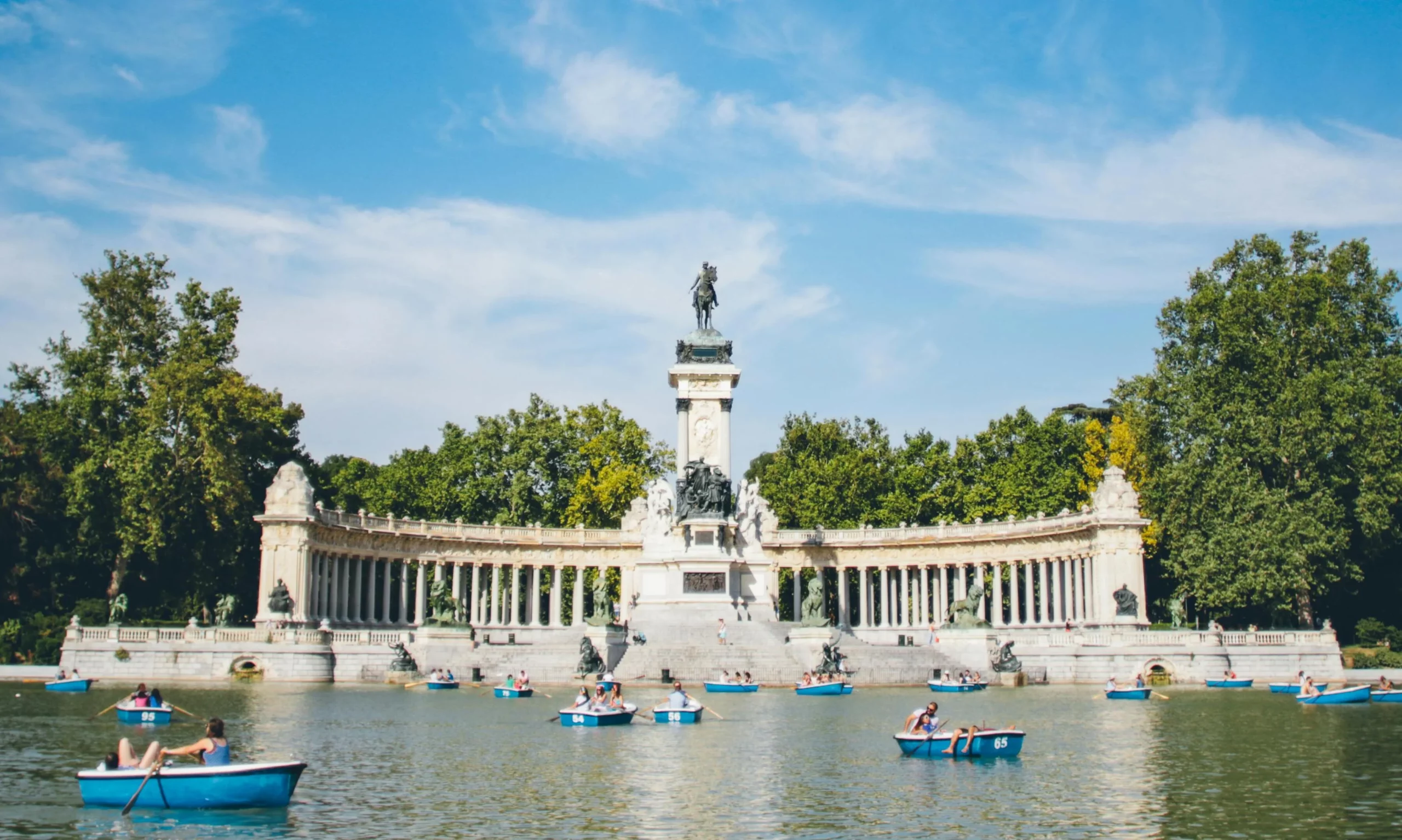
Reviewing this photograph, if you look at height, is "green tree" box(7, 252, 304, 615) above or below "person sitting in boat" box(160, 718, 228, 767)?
above

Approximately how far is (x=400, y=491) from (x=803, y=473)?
2621 cm

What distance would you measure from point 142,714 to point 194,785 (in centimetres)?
1515

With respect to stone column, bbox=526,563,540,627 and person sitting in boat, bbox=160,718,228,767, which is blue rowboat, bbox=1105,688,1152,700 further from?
stone column, bbox=526,563,540,627

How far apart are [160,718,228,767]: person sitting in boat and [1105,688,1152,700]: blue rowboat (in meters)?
31.8

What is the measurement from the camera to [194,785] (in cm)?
1833

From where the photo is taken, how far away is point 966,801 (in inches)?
783

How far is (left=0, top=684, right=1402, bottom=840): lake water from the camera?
1769cm

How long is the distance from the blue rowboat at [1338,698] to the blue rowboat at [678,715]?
19006 mm

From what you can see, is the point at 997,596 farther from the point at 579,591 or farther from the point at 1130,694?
the point at 1130,694

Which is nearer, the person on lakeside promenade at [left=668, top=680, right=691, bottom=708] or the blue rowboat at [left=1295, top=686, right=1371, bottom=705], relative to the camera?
the person on lakeside promenade at [left=668, top=680, right=691, bottom=708]

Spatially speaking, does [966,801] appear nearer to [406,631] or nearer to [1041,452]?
[406,631]

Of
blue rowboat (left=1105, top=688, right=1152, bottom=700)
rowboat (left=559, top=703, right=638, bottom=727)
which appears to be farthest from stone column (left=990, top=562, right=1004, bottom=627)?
rowboat (left=559, top=703, right=638, bottom=727)

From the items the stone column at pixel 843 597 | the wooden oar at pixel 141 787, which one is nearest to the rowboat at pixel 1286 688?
the stone column at pixel 843 597

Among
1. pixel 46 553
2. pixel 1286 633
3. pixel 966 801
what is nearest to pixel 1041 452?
pixel 1286 633
